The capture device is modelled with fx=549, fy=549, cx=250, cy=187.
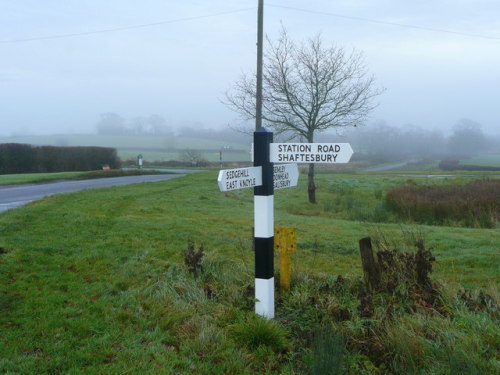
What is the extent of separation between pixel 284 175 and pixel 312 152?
2.16ft

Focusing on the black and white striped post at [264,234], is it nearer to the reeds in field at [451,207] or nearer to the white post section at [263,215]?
the white post section at [263,215]

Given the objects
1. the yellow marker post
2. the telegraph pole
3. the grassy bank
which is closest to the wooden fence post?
the yellow marker post

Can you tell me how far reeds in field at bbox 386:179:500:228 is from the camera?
15.9 m

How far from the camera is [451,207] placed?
1661cm

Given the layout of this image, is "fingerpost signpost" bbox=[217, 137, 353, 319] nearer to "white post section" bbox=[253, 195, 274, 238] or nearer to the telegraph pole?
"white post section" bbox=[253, 195, 274, 238]

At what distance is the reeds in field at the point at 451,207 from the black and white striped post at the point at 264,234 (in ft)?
37.0

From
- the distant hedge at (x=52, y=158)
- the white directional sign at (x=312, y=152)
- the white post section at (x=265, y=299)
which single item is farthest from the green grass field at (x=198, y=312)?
the distant hedge at (x=52, y=158)

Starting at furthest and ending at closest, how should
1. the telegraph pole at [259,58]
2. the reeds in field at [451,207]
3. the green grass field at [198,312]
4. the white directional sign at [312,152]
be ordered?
the reeds in field at [451,207] < the telegraph pole at [259,58] < the white directional sign at [312,152] < the green grass field at [198,312]

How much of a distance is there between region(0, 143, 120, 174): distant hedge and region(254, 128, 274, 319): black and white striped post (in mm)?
31464

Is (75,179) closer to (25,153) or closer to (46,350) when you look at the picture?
(25,153)

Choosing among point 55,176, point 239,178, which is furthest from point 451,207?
point 55,176

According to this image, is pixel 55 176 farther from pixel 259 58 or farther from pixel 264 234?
pixel 264 234

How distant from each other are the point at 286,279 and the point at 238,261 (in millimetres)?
1744

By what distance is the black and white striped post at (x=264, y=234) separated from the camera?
225 inches
